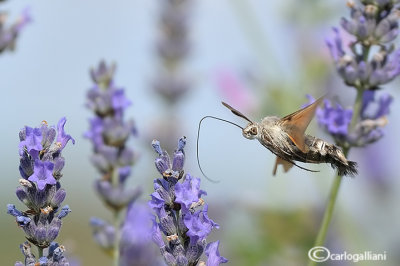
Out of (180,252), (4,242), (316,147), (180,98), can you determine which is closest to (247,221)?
(180,98)

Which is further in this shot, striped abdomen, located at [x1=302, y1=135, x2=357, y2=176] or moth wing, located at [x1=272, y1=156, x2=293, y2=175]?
moth wing, located at [x1=272, y1=156, x2=293, y2=175]

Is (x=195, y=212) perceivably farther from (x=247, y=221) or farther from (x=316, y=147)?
(x=247, y=221)

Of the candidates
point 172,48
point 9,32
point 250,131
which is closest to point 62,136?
point 250,131

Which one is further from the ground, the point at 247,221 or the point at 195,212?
the point at 247,221

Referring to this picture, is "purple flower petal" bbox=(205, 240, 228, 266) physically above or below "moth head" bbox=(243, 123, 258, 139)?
below

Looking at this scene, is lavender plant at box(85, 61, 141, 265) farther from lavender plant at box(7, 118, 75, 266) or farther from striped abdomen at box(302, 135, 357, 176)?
lavender plant at box(7, 118, 75, 266)

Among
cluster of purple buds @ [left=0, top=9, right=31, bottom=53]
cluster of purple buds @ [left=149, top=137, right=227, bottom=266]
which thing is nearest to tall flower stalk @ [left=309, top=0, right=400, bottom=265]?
cluster of purple buds @ [left=149, top=137, right=227, bottom=266]

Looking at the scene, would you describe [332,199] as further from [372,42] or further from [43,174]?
[43,174]
